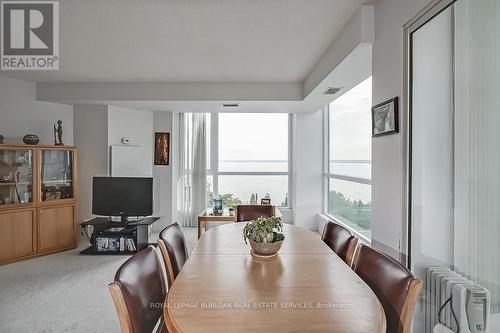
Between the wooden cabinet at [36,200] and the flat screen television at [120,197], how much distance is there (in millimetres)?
372

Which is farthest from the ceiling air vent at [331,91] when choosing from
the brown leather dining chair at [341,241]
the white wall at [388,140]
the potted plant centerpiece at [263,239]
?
the potted plant centerpiece at [263,239]

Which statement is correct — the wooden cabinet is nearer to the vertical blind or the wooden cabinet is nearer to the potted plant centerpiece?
the potted plant centerpiece

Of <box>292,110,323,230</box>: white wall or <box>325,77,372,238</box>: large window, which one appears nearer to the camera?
<box>325,77,372,238</box>: large window

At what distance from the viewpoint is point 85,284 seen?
10.3ft

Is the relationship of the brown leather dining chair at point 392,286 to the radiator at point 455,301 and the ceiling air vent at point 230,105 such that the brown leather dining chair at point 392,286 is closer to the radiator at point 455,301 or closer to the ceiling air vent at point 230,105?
the radiator at point 455,301

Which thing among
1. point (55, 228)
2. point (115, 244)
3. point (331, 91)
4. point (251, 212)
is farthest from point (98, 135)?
point (331, 91)

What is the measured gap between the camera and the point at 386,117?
6.88 feet

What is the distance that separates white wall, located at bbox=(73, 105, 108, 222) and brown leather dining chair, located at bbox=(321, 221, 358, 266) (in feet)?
12.9

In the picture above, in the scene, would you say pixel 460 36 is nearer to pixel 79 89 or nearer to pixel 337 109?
pixel 337 109

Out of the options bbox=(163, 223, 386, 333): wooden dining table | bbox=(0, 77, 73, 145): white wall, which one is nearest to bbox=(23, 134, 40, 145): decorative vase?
bbox=(0, 77, 73, 145): white wall

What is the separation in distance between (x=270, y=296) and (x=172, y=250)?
0.89 m

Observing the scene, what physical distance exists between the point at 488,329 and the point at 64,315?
3.11m

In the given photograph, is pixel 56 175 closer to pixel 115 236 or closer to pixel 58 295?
pixel 115 236

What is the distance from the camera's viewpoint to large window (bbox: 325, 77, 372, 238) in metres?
3.66
